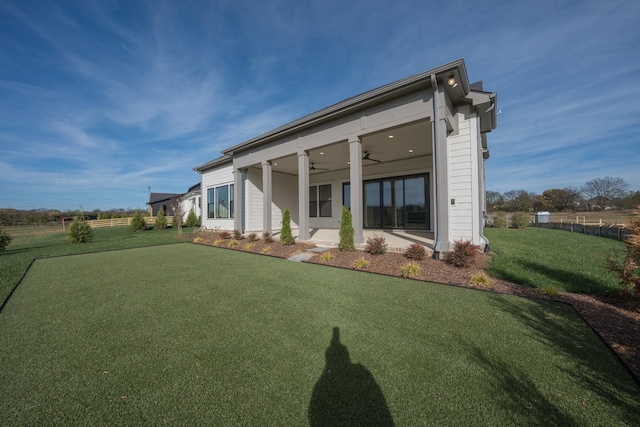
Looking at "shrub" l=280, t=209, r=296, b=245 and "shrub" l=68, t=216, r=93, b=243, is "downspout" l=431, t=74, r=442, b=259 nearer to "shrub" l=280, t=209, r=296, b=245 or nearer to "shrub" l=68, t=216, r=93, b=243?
"shrub" l=280, t=209, r=296, b=245

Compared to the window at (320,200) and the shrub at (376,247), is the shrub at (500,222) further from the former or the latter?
the shrub at (376,247)

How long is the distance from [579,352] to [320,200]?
11759mm

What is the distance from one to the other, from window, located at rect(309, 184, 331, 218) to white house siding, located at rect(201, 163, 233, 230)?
14.9ft

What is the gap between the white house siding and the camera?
43.0 ft

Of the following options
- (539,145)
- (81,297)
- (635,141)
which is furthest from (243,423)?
(635,141)

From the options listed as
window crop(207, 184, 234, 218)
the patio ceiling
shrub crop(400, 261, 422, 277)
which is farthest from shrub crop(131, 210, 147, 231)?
shrub crop(400, 261, 422, 277)

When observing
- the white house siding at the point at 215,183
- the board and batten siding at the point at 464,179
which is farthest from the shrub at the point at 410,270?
the white house siding at the point at 215,183

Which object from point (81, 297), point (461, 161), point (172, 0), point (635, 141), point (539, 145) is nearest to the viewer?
point (81, 297)

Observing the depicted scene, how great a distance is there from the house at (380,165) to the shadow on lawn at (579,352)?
8.42ft

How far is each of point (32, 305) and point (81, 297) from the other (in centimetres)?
55

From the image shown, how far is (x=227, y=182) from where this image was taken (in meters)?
13.2

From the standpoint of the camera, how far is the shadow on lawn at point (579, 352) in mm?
1752

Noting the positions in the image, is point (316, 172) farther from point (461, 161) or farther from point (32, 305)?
point (32, 305)

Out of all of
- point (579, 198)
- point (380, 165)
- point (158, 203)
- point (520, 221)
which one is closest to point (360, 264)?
point (380, 165)
